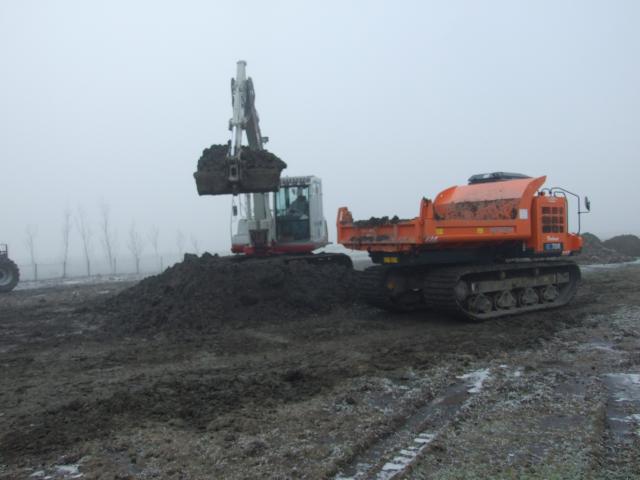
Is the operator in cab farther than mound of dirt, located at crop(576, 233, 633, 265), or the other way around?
mound of dirt, located at crop(576, 233, 633, 265)

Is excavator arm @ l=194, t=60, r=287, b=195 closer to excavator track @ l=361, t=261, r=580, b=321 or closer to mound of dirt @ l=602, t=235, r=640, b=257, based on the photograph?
excavator track @ l=361, t=261, r=580, b=321

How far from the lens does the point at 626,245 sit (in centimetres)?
3312

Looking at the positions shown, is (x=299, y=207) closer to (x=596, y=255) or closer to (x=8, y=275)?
(x=8, y=275)

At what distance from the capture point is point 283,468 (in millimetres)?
4340

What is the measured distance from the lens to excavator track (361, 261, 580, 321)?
10.4m

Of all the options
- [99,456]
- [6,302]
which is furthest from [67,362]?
[6,302]

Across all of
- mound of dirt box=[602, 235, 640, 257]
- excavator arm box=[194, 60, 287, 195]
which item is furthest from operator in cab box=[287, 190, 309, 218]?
mound of dirt box=[602, 235, 640, 257]

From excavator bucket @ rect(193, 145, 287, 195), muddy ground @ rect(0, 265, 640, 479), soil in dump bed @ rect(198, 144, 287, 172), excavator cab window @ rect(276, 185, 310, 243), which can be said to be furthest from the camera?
excavator cab window @ rect(276, 185, 310, 243)

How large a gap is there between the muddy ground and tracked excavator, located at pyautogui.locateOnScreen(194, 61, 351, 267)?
11.9 feet

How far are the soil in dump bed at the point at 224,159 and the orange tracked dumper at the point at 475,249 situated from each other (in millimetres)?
A: 2325

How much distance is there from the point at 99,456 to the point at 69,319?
A: 8603 millimetres

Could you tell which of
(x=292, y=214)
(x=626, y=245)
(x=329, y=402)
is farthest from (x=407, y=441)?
(x=626, y=245)

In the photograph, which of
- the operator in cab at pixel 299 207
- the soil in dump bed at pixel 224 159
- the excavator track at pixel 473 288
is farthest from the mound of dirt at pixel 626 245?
the soil in dump bed at pixel 224 159

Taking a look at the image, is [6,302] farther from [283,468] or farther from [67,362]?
[283,468]
